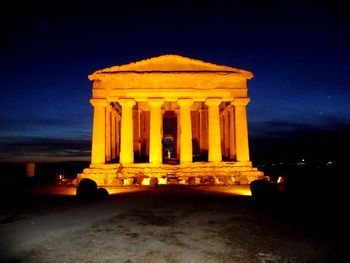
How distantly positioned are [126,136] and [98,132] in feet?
7.75

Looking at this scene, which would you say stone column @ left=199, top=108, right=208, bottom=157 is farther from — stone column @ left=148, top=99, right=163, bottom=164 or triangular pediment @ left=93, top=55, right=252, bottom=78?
stone column @ left=148, top=99, right=163, bottom=164

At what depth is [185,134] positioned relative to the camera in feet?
79.9

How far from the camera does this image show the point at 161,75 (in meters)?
24.4

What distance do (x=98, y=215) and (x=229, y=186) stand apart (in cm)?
1144

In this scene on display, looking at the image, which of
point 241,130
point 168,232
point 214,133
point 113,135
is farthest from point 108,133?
point 168,232

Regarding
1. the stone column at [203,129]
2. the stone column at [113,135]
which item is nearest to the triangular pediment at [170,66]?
the stone column at [113,135]

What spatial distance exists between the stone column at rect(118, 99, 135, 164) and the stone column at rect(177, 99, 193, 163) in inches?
166

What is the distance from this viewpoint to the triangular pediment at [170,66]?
24.5m

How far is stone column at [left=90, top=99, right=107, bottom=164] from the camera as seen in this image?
2384 cm

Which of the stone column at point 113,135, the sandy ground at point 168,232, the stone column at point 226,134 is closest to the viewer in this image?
the sandy ground at point 168,232

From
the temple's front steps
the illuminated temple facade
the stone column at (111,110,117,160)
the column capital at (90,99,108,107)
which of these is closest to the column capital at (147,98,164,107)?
the illuminated temple facade

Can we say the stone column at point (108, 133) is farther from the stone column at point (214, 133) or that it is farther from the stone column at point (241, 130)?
the stone column at point (241, 130)

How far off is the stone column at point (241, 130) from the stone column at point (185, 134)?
4001 millimetres

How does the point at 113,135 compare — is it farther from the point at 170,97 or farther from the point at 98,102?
the point at 170,97
